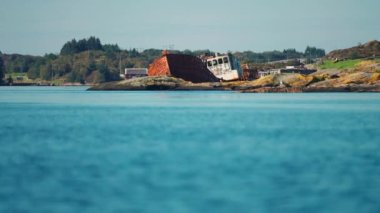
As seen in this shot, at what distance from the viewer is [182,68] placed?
141 meters

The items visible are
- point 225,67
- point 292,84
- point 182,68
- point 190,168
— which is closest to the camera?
point 190,168

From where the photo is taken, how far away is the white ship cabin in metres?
149

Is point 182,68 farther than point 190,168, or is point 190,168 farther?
point 182,68

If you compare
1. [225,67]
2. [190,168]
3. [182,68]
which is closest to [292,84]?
[182,68]

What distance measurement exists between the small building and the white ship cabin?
200 inches

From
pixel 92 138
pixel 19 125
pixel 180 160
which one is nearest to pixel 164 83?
pixel 19 125

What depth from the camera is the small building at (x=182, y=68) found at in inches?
5468

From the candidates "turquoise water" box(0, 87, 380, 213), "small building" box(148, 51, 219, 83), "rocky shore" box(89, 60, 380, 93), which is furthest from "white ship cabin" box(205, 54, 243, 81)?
"turquoise water" box(0, 87, 380, 213)

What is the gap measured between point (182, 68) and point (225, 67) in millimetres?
12667

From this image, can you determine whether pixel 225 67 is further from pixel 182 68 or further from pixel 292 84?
pixel 292 84

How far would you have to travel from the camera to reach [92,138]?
39000mm

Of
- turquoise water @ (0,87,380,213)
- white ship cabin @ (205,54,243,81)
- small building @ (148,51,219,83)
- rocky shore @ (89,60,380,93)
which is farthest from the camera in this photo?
white ship cabin @ (205,54,243,81)

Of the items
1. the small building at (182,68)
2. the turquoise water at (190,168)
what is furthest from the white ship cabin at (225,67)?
the turquoise water at (190,168)

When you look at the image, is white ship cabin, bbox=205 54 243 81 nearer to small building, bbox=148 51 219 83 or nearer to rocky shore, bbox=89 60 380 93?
small building, bbox=148 51 219 83
